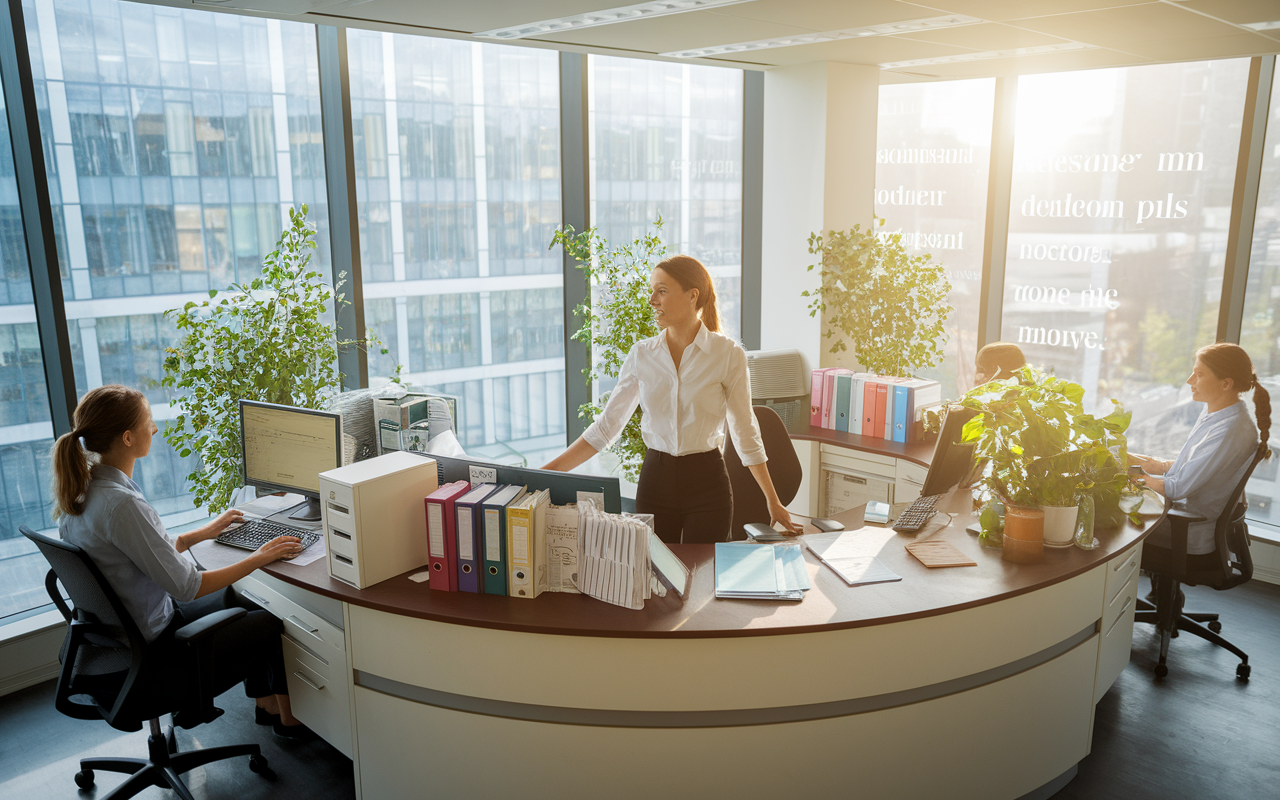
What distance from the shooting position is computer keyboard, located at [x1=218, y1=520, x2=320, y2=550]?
3.03 m

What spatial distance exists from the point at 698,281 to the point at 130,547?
201cm

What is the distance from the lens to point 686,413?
3105 millimetres

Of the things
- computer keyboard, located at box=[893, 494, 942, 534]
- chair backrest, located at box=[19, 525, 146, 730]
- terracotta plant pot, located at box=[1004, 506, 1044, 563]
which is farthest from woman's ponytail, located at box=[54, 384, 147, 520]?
terracotta plant pot, located at box=[1004, 506, 1044, 563]

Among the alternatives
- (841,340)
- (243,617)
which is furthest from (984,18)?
(243,617)

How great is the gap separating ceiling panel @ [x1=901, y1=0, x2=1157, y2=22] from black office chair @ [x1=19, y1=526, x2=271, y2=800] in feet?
10.8

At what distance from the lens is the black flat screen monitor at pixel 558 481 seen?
2482 millimetres

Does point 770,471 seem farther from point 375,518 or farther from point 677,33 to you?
point 677,33

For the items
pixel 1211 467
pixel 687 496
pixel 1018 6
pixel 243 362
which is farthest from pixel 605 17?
pixel 1211 467

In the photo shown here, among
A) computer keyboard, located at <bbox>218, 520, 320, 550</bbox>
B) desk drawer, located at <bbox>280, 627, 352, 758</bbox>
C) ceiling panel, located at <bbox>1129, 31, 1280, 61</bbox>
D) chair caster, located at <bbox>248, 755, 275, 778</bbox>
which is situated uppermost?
ceiling panel, located at <bbox>1129, 31, 1280, 61</bbox>

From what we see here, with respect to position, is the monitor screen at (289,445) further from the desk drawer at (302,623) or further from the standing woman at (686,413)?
the standing woman at (686,413)

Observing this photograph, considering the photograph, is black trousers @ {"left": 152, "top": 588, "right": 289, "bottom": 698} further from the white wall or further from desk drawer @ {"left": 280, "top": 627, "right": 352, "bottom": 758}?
the white wall

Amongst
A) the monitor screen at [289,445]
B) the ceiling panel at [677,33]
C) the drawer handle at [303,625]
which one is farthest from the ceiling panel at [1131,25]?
the drawer handle at [303,625]

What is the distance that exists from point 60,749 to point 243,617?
1.14m

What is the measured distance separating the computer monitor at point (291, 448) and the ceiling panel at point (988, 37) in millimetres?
3080
